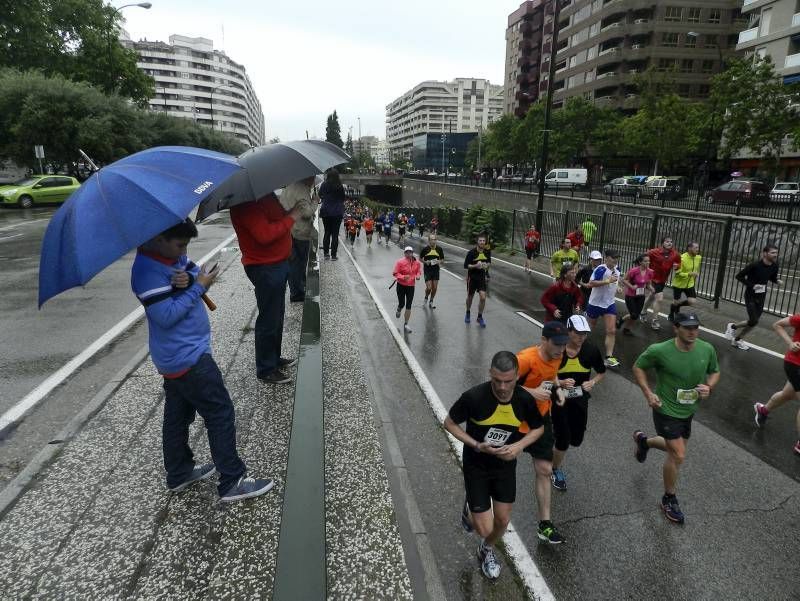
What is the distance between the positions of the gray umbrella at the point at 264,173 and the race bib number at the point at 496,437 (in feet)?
8.35

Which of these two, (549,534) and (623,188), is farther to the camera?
(623,188)

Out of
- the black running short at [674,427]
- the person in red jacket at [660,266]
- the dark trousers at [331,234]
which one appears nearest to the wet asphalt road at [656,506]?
the black running short at [674,427]

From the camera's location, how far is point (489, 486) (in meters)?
3.38

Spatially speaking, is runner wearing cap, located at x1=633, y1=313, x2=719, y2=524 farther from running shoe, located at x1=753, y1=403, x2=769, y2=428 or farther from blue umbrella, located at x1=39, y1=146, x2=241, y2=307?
blue umbrella, located at x1=39, y1=146, x2=241, y2=307

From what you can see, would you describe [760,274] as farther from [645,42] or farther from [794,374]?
[645,42]

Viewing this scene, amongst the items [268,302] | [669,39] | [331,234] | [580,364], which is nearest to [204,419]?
[268,302]

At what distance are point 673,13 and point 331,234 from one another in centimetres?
6707

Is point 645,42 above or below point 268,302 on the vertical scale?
above

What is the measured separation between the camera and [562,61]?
7788 cm

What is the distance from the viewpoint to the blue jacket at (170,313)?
2.95 metres

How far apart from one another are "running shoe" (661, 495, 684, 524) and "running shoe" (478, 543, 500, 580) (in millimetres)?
1686

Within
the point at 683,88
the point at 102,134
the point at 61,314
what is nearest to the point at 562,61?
the point at 683,88

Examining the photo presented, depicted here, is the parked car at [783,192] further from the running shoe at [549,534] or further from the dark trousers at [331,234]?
the running shoe at [549,534]

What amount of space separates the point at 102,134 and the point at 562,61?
70215 mm
